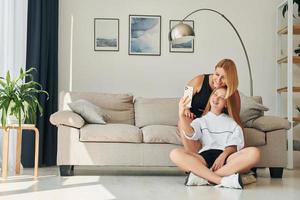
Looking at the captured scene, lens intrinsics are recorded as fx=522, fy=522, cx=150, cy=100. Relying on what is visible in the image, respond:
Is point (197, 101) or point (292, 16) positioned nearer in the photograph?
point (197, 101)

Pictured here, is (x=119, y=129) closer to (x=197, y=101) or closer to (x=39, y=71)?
(x=197, y=101)

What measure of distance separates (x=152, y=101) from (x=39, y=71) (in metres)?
1.32

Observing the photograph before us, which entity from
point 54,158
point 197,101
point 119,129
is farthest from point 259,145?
Result: point 54,158

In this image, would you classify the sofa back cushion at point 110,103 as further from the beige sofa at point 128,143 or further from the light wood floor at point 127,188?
the light wood floor at point 127,188

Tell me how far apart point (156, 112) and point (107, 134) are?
90 cm

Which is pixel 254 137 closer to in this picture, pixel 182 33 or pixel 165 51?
pixel 182 33

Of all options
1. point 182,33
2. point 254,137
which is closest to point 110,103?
point 182,33

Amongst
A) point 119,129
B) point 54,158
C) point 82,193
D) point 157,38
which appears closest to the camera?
point 82,193

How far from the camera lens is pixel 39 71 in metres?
5.79

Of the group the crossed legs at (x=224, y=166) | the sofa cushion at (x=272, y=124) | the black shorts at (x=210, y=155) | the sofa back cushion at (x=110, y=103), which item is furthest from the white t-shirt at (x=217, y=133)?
the sofa back cushion at (x=110, y=103)

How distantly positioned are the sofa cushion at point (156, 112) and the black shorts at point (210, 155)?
134 centimetres

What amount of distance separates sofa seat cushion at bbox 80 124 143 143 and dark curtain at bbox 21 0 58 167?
121 cm

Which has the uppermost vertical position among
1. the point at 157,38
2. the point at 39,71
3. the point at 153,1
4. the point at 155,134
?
the point at 153,1

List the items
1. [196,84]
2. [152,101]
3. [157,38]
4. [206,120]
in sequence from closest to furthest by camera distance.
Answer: [206,120] < [196,84] < [152,101] < [157,38]
